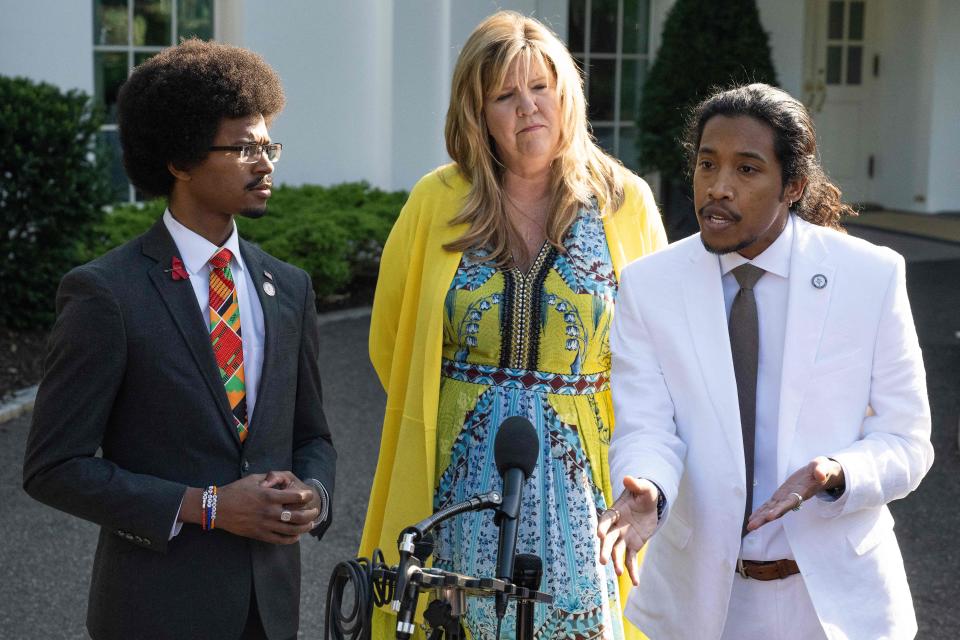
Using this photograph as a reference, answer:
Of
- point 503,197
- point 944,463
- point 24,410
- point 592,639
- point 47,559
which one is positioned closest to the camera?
point 592,639

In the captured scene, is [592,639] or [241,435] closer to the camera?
[241,435]

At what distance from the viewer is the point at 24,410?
7.90 metres

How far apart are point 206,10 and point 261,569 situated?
9.57 m

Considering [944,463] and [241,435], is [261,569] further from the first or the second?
[944,463]

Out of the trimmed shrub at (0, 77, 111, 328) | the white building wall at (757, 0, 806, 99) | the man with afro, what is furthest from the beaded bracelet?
the white building wall at (757, 0, 806, 99)

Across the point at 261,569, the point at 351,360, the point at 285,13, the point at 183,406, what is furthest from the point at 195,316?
the point at 285,13

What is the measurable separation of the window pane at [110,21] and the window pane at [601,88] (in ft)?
17.0

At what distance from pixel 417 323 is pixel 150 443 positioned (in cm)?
116

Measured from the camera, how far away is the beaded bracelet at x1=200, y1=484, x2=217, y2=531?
2.83m

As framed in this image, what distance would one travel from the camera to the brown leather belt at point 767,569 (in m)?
2.86

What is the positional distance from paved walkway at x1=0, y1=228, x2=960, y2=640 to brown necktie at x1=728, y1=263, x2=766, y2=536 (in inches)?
107

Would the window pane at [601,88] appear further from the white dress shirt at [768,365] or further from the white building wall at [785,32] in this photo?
the white dress shirt at [768,365]

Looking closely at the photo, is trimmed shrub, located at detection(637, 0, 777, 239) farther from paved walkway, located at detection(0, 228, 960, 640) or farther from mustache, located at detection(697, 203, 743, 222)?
mustache, located at detection(697, 203, 743, 222)

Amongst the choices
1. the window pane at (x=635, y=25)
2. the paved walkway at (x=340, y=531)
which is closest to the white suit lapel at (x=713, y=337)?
the paved walkway at (x=340, y=531)
